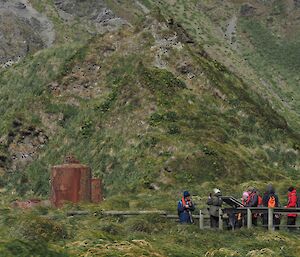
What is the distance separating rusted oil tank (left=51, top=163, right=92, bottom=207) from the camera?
29.8m

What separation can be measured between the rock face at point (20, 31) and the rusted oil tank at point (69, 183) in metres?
74.0

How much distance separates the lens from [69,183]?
29922 mm

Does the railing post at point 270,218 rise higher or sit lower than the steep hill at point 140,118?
lower

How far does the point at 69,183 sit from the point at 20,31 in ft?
281

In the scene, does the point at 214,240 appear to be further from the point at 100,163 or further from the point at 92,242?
the point at 100,163

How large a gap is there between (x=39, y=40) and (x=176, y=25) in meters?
57.6

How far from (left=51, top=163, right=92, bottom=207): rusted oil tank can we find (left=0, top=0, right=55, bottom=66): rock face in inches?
2914

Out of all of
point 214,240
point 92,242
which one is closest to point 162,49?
A: point 214,240

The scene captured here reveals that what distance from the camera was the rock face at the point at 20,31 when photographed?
10631 centimetres

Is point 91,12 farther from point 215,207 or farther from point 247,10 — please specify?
point 215,207

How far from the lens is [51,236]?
17.0 metres

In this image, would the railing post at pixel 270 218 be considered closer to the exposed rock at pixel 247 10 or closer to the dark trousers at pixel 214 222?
the dark trousers at pixel 214 222

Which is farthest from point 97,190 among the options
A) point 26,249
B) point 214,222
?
point 26,249

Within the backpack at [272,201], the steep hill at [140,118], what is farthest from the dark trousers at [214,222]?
the steep hill at [140,118]
